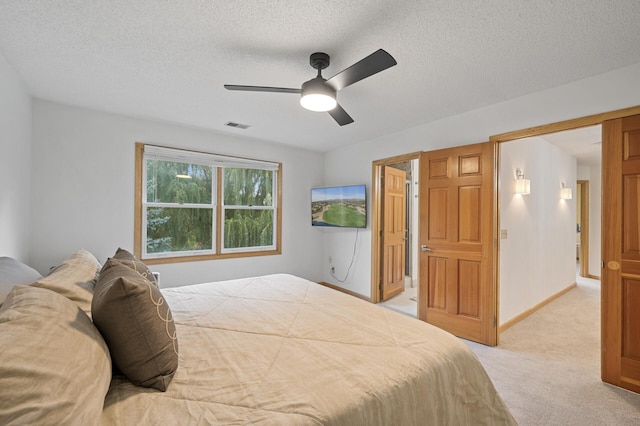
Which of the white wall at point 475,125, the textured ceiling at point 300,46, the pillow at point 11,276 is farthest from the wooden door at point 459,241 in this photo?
the pillow at point 11,276

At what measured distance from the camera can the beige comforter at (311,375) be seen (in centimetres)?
96

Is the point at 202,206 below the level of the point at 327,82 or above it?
below

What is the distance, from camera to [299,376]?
114cm

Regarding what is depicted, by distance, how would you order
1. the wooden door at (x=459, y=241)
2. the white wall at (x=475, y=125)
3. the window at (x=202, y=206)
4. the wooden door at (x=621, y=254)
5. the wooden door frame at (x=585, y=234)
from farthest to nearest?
1. the wooden door frame at (x=585, y=234)
2. the window at (x=202, y=206)
3. the wooden door at (x=459, y=241)
4. the white wall at (x=475, y=125)
5. the wooden door at (x=621, y=254)

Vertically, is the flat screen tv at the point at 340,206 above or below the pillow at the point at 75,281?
above

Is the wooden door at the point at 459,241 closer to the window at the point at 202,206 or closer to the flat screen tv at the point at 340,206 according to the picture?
the flat screen tv at the point at 340,206

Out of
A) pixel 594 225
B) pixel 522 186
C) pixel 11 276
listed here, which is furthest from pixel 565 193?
pixel 11 276

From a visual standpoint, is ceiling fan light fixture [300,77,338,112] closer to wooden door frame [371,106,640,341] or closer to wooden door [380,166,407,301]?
wooden door frame [371,106,640,341]

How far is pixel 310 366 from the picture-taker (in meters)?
1.21

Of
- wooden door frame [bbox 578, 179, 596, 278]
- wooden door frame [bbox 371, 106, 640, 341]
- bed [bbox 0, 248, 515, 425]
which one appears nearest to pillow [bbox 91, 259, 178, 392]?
bed [bbox 0, 248, 515, 425]

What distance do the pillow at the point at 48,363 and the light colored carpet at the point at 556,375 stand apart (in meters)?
2.42

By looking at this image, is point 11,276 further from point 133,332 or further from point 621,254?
point 621,254

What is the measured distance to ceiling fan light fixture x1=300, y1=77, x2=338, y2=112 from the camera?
201 centimetres

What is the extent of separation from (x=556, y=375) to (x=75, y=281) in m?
3.57
